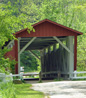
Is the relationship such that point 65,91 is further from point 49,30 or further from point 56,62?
point 56,62

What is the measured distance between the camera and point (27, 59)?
81.2 metres

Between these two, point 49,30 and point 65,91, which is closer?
point 65,91

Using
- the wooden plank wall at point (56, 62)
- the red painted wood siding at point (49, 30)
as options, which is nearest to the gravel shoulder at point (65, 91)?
the red painted wood siding at point (49, 30)

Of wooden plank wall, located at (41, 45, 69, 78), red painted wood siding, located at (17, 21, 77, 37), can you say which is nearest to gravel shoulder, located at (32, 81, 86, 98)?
red painted wood siding, located at (17, 21, 77, 37)

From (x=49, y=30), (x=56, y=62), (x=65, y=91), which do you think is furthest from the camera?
(x=56, y=62)

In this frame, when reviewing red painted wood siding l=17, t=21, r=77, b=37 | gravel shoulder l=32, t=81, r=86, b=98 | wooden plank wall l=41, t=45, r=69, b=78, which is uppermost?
red painted wood siding l=17, t=21, r=77, b=37

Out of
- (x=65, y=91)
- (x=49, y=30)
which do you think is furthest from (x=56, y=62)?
(x=65, y=91)

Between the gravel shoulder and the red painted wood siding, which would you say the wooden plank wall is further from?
A: the gravel shoulder

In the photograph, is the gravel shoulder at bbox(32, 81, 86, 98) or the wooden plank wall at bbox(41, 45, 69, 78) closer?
the gravel shoulder at bbox(32, 81, 86, 98)

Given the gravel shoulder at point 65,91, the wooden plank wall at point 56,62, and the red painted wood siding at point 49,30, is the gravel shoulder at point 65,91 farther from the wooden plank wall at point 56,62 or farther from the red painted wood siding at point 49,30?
the wooden plank wall at point 56,62

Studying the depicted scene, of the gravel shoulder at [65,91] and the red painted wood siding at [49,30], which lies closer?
the gravel shoulder at [65,91]

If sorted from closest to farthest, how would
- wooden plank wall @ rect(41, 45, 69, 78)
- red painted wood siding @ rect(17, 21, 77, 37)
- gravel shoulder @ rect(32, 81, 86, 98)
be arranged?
gravel shoulder @ rect(32, 81, 86, 98)
red painted wood siding @ rect(17, 21, 77, 37)
wooden plank wall @ rect(41, 45, 69, 78)

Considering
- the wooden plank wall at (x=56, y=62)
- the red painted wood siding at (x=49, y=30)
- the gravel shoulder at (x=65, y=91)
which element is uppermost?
the red painted wood siding at (x=49, y=30)

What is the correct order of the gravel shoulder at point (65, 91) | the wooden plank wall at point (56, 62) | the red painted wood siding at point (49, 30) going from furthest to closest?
the wooden plank wall at point (56, 62)
the red painted wood siding at point (49, 30)
the gravel shoulder at point (65, 91)
